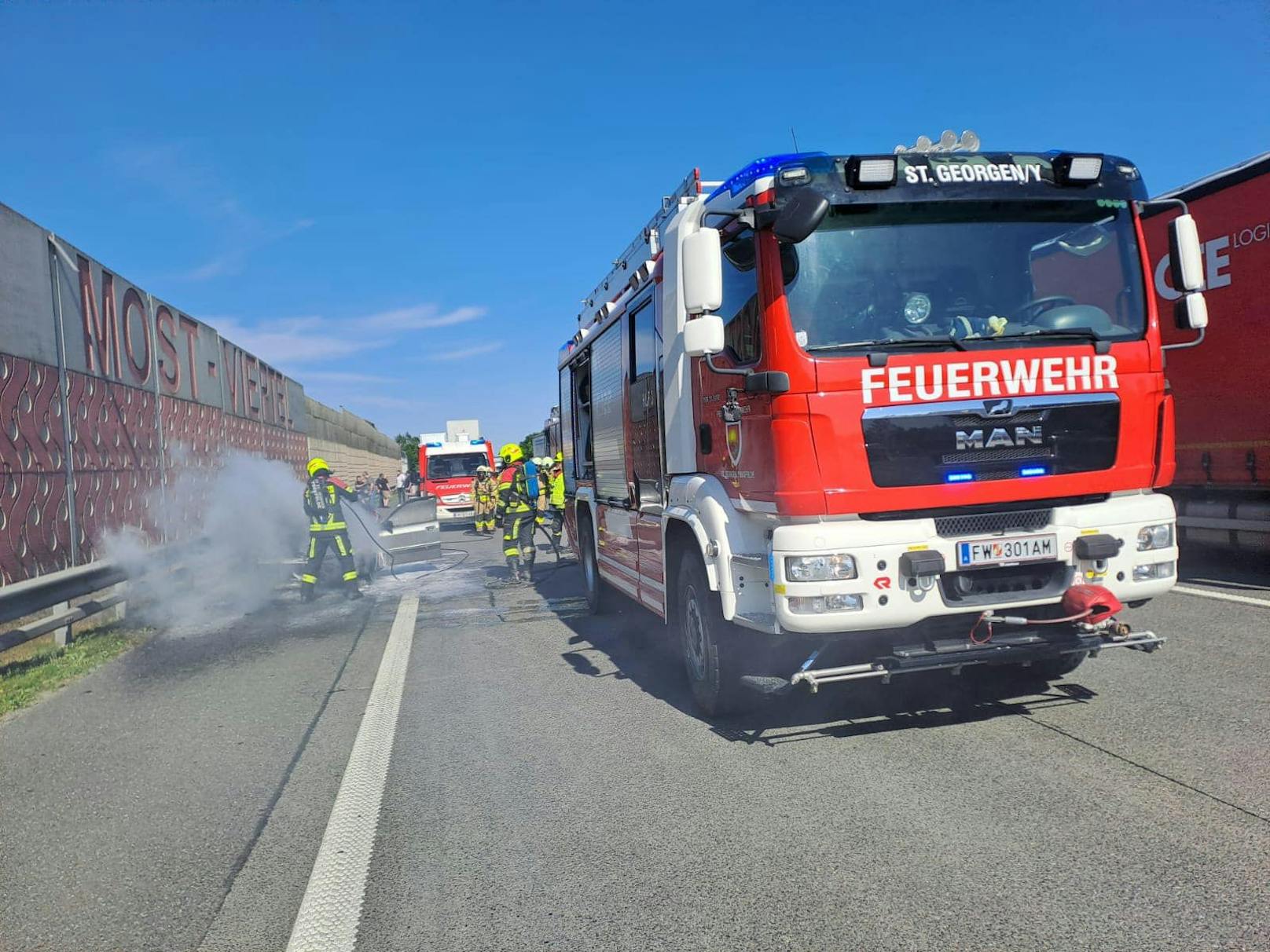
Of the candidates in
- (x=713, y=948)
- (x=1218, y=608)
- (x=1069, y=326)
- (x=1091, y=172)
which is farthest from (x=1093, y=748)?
(x=1218, y=608)

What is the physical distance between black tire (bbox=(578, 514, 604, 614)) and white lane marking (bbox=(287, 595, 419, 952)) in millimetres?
3381

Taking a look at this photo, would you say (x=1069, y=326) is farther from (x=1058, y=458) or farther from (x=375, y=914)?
(x=375, y=914)

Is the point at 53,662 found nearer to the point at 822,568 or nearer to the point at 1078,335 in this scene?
the point at 822,568

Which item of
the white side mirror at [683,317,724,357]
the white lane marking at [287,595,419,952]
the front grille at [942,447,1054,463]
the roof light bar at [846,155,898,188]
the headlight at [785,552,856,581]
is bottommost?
the white lane marking at [287,595,419,952]

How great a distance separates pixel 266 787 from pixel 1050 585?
4.10 meters

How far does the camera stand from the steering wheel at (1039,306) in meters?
4.75

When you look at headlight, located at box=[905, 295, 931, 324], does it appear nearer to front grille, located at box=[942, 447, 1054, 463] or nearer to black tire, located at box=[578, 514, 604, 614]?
front grille, located at box=[942, 447, 1054, 463]

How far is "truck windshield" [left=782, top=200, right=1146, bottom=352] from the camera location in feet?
15.1

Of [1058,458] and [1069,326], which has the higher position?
[1069,326]

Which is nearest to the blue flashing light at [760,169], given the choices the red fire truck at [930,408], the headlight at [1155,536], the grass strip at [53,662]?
the red fire truck at [930,408]

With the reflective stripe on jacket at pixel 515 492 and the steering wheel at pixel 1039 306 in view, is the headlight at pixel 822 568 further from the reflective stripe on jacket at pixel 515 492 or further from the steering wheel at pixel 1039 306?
the reflective stripe on jacket at pixel 515 492

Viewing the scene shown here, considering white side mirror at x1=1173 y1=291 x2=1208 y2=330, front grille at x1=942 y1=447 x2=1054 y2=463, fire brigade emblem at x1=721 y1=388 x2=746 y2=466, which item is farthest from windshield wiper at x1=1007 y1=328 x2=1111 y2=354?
fire brigade emblem at x1=721 y1=388 x2=746 y2=466

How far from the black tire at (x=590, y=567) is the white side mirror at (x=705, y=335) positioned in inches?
196

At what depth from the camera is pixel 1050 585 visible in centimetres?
466
